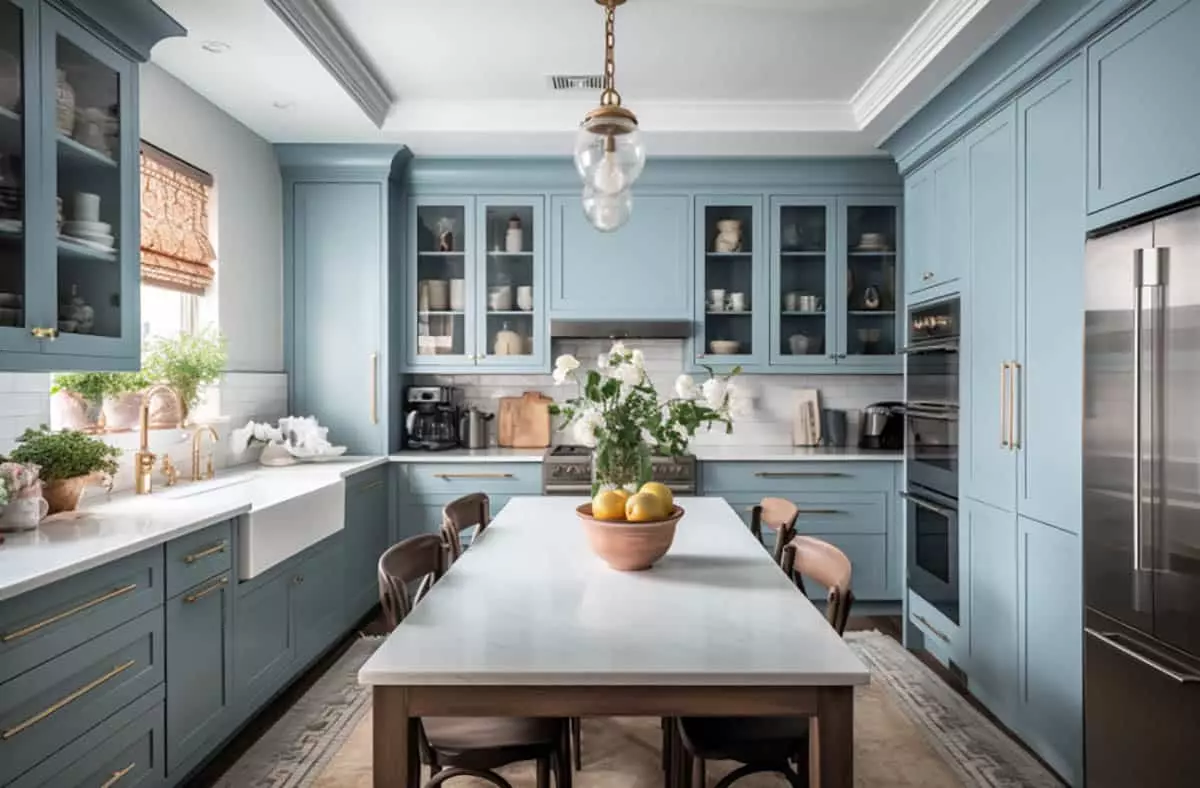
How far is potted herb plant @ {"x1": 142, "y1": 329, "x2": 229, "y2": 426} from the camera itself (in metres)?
3.04

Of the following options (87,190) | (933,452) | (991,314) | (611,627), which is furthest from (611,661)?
(933,452)

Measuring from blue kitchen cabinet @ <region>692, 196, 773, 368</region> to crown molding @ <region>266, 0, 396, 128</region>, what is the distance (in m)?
1.85

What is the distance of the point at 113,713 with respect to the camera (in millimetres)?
1940

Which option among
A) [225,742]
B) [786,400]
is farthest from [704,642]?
[786,400]

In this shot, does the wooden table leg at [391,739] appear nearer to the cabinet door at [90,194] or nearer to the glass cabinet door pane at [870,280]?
the cabinet door at [90,194]

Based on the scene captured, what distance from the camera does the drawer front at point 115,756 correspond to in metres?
1.74

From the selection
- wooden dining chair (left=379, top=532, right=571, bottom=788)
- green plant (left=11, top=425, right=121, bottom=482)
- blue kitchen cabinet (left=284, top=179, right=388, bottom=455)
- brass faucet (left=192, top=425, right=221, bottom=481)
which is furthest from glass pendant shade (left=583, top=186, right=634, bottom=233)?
blue kitchen cabinet (left=284, top=179, right=388, bottom=455)

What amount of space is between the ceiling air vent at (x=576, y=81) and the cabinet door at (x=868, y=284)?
1.71m

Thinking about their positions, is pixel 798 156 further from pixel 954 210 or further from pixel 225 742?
pixel 225 742

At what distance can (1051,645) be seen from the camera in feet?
8.18

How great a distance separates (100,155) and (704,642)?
7.73 feet

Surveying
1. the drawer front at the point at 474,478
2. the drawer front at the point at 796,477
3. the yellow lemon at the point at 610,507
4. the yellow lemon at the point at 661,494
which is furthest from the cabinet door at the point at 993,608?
the drawer front at the point at 474,478

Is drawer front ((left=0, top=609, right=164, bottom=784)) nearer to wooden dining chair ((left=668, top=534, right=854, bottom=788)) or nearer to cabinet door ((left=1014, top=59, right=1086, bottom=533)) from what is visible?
wooden dining chair ((left=668, top=534, right=854, bottom=788))

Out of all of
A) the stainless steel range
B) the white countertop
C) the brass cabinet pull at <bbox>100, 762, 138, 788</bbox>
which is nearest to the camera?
the white countertop
